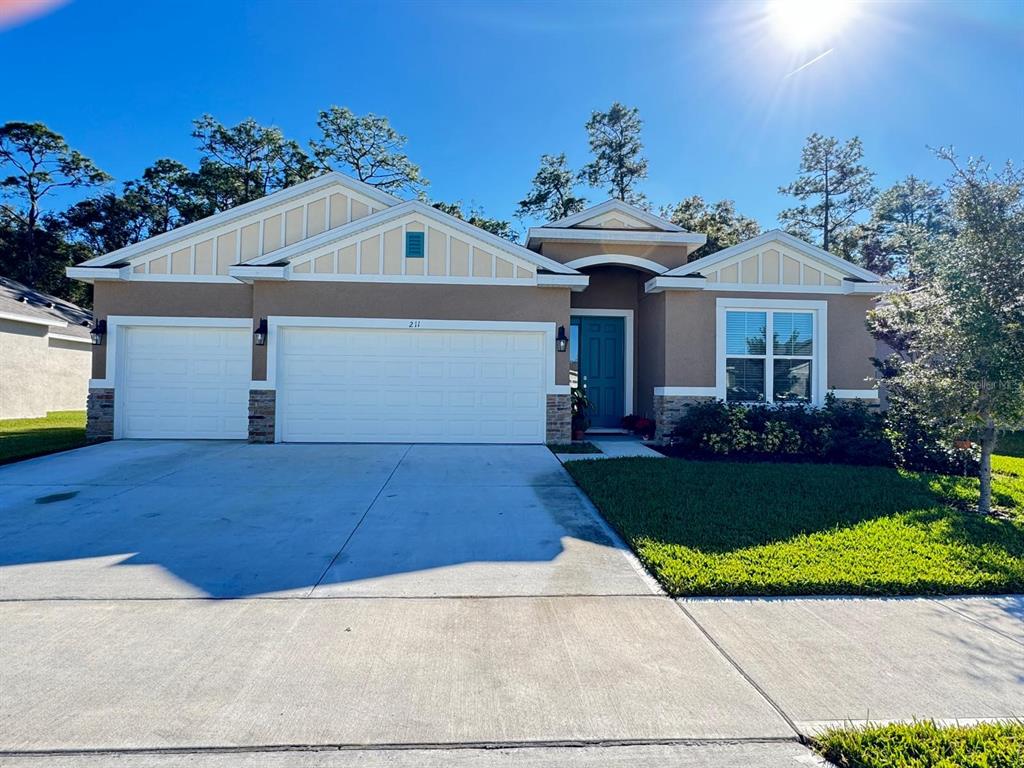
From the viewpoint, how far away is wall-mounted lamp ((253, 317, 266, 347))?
34.8 feet

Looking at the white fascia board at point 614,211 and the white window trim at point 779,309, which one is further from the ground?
the white fascia board at point 614,211

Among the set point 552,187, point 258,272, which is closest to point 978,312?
point 258,272

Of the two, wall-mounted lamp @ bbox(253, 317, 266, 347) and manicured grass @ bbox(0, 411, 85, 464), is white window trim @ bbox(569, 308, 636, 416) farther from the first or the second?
manicured grass @ bbox(0, 411, 85, 464)

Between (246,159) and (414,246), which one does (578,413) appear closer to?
Result: (414,246)

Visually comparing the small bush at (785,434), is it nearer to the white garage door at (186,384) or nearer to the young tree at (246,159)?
the white garage door at (186,384)

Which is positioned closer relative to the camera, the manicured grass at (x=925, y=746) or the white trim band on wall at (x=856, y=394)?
the manicured grass at (x=925, y=746)

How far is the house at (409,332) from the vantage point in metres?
10.7

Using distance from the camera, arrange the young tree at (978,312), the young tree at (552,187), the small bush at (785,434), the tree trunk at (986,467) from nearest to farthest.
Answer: the young tree at (978,312) < the tree trunk at (986,467) < the small bush at (785,434) < the young tree at (552,187)

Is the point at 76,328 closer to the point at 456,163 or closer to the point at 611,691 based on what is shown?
the point at 456,163

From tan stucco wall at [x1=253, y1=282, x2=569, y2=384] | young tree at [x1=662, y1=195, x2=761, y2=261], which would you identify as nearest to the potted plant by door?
tan stucco wall at [x1=253, y1=282, x2=569, y2=384]

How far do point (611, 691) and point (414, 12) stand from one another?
40.3 ft

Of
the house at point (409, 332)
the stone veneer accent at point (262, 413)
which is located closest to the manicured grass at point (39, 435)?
the house at point (409, 332)

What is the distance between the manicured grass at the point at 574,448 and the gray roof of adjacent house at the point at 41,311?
15616 millimetres

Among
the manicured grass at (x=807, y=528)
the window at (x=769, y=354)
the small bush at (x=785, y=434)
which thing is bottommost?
the manicured grass at (x=807, y=528)
